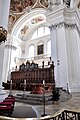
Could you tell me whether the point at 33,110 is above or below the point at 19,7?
below

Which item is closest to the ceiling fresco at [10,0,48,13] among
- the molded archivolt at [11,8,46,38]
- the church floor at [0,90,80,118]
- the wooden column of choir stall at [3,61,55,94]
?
the molded archivolt at [11,8,46,38]

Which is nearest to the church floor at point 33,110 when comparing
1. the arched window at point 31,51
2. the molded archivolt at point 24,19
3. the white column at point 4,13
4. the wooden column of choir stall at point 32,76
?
the white column at point 4,13

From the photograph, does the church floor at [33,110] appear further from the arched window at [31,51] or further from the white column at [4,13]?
the arched window at [31,51]

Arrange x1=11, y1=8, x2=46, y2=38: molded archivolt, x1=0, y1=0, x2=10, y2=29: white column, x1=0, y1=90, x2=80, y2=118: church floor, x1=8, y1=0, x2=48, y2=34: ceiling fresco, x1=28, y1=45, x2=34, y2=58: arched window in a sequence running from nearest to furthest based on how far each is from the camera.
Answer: x1=0, y1=90, x2=80, y2=118: church floor
x1=0, y1=0, x2=10, y2=29: white column
x1=8, y1=0, x2=48, y2=34: ceiling fresco
x1=11, y1=8, x2=46, y2=38: molded archivolt
x1=28, y1=45, x2=34, y2=58: arched window

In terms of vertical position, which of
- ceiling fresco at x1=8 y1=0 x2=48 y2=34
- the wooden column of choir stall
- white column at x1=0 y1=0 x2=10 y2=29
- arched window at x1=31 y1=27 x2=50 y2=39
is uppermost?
ceiling fresco at x1=8 y1=0 x2=48 y2=34

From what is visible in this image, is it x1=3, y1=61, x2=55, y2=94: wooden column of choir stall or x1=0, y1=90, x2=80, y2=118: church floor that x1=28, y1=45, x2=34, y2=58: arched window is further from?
x1=0, y1=90, x2=80, y2=118: church floor

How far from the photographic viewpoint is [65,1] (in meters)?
12.6

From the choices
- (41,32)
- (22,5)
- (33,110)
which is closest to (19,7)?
(22,5)

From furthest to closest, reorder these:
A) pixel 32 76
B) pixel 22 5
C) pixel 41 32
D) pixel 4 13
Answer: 1. pixel 41 32
2. pixel 22 5
3. pixel 32 76
4. pixel 4 13

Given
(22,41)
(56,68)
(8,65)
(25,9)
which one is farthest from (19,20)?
(56,68)

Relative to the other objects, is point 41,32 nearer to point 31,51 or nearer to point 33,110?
point 31,51

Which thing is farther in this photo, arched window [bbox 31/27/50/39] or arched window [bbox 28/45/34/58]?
arched window [bbox 28/45/34/58]

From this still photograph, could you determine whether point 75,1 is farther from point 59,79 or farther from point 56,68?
point 59,79

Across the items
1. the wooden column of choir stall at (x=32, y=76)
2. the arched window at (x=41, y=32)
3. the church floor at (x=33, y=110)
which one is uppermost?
the arched window at (x=41, y=32)
